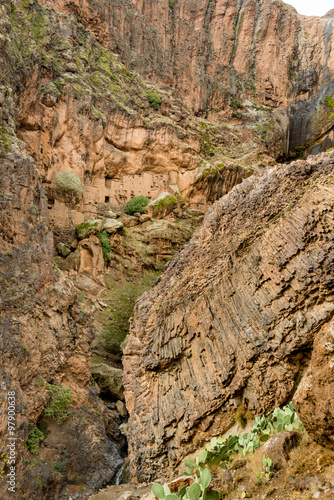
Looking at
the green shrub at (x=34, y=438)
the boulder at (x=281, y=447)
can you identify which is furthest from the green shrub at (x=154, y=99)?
the boulder at (x=281, y=447)

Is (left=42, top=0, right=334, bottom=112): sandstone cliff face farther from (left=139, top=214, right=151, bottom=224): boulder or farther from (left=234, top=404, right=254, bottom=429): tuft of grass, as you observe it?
(left=234, top=404, right=254, bottom=429): tuft of grass

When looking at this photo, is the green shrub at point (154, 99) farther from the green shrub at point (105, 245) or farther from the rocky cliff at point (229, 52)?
the green shrub at point (105, 245)

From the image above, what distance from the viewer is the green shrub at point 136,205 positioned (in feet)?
110

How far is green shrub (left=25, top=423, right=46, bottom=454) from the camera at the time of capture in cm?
1345

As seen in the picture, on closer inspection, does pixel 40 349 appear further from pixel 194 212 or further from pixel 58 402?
pixel 194 212

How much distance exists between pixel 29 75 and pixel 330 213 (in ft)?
93.5

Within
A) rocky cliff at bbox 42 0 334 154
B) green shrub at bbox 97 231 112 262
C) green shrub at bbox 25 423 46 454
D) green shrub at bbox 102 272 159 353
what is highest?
rocky cliff at bbox 42 0 334 154

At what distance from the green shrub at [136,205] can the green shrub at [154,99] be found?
13594mm

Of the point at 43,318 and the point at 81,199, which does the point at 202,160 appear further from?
the point at 43,318

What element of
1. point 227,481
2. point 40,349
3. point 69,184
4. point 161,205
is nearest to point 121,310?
point 40,349

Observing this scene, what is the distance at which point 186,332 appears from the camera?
33.5 ft

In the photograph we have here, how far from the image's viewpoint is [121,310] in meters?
24.9

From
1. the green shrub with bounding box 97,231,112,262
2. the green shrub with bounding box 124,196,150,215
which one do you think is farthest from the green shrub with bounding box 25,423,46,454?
the green shrub with bounding box 124,196,150,215

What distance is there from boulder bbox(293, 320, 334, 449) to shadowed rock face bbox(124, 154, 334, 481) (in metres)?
3.04
